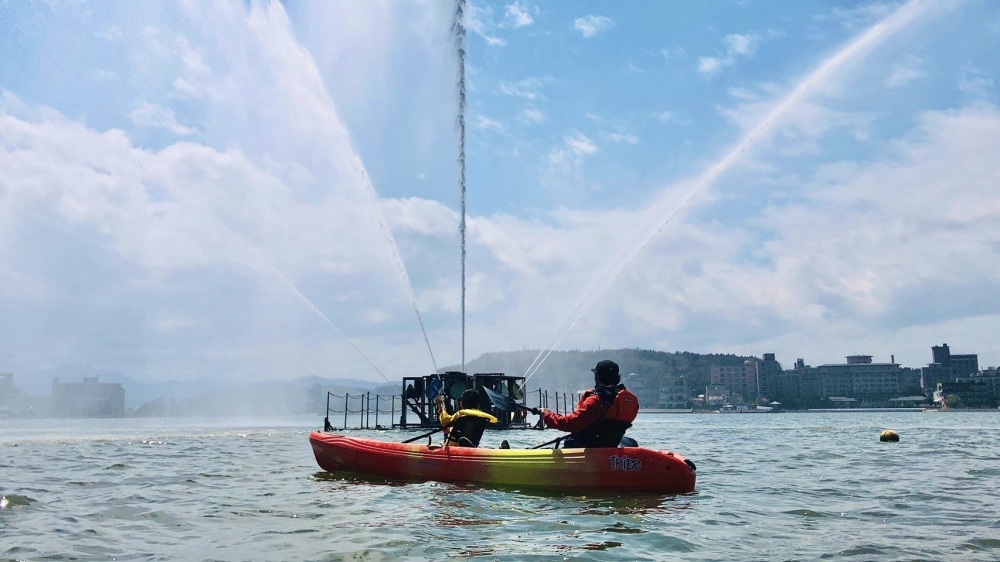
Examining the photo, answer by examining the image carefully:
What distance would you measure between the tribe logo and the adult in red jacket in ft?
2.06

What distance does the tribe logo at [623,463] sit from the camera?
42.2 ft

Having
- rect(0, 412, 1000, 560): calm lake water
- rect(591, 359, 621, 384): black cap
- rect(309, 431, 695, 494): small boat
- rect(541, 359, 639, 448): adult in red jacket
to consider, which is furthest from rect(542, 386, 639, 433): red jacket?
rect(0, 412, 1000, 560): calm lake water

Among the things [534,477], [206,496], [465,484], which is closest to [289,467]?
[206,496]

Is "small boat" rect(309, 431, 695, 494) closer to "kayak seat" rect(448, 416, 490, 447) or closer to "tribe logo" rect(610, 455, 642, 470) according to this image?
"tribe logo" rect(610, 455, 642, 470)

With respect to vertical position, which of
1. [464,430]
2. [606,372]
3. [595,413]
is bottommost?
[464,430]

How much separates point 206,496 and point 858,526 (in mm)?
11638

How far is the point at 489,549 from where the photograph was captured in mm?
8289

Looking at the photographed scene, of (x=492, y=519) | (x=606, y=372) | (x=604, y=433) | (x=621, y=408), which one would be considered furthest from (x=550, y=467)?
(x=492, y=519)

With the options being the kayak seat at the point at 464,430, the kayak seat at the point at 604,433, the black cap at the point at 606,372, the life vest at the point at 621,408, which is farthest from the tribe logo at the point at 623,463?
the kayak seat at the point at 464,430

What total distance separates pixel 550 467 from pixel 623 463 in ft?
4.68

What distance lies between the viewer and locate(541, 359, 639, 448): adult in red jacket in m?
13.0

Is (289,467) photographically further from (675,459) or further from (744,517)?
(744,517)

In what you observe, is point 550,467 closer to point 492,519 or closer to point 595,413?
point 595,413

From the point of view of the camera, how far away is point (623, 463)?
1284 cm
